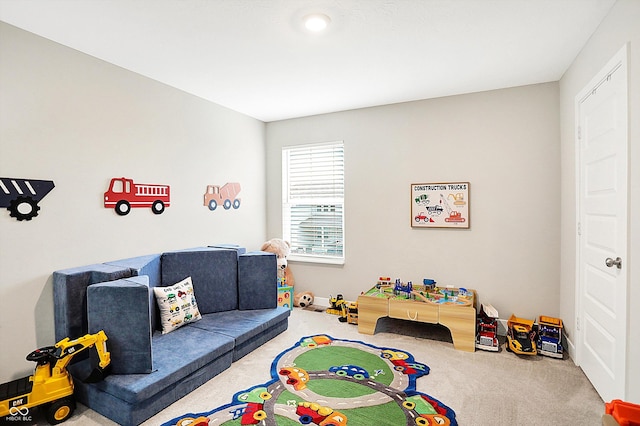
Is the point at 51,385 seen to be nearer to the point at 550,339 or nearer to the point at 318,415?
the point at 318,415

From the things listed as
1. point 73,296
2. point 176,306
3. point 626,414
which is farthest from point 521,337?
point 73,296

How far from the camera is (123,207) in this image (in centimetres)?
297

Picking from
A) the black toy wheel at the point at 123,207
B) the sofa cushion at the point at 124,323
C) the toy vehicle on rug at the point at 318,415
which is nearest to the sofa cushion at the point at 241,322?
the sofa cushion at the point at 124,323

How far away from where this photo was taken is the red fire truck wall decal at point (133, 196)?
2898 mm

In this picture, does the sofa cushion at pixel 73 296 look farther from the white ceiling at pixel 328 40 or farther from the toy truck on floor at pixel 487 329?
the toy truck on floor at pixel 487 329

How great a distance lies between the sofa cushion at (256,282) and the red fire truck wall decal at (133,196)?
1.00 meters

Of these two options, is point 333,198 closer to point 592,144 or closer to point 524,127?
point 524,127

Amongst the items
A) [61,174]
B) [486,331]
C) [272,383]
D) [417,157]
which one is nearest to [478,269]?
[486,331]

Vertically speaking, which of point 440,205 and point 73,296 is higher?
point 440,205

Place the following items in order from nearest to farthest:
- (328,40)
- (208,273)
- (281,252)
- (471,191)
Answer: (328,40), (208,273), (471,191), (281,252)

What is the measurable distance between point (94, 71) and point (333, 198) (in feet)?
9.66

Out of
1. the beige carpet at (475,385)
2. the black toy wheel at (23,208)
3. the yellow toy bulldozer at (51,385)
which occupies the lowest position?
the beige carpet at (475,385)

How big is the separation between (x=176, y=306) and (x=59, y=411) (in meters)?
1.07

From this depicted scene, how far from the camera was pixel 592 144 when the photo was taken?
250 cm
